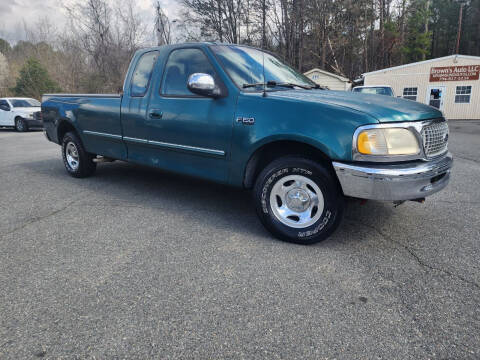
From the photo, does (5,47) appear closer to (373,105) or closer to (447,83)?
(447,83)

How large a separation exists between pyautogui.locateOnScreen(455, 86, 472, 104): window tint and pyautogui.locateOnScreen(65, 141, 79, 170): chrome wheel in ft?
79.3

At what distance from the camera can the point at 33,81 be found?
2720cm

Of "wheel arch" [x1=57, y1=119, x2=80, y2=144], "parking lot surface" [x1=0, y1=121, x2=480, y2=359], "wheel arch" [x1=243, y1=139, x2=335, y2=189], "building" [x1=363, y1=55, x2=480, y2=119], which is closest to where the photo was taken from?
"parking lot surface" [x1=0, y1=121, x2=480, y2=359]

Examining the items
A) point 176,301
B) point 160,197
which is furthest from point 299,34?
point 176,301

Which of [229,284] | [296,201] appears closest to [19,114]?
[296,201]

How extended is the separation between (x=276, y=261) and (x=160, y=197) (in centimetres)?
234

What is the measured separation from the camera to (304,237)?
308 centimetres

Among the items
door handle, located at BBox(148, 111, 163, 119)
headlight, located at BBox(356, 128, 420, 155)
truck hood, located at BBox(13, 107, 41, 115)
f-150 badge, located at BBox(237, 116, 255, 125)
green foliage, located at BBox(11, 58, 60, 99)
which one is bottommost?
truck hood, located at BBox(13, 107, 41, 115)

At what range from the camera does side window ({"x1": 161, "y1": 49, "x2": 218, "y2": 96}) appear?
12.4ft

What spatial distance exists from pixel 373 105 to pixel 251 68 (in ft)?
4.75

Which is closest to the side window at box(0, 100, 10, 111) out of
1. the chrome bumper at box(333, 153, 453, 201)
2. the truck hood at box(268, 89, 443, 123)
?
the truck hood at box(268, 89, 443, 123)

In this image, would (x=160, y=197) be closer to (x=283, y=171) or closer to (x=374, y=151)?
(x=283, y=171)

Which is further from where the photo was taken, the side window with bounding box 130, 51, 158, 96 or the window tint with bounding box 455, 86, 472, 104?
the window tint with bounding box 455, 86, 472, 104

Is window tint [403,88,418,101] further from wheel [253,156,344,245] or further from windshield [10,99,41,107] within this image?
wheel [253,156,344,245]
